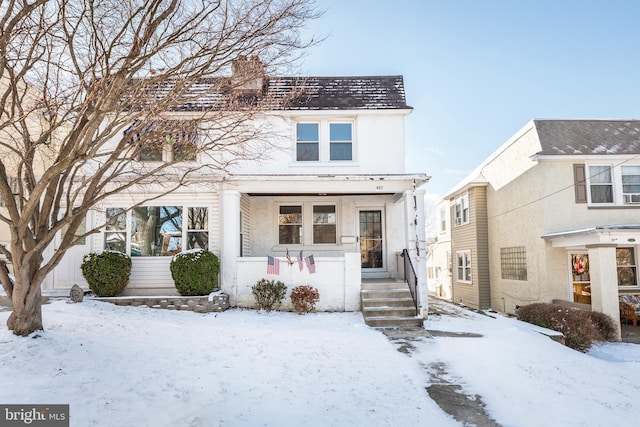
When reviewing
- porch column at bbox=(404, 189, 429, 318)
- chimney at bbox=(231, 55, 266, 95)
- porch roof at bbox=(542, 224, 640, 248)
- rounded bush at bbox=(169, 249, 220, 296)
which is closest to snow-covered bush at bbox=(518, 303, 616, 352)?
porch roof at bbox=(542, 224, 640, 248)

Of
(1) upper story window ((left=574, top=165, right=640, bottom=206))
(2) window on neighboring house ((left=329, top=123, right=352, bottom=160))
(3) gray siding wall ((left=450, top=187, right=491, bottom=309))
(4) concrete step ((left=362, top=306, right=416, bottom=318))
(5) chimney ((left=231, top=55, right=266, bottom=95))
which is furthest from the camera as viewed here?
(3) gray siding wall ((left=450, top=187, right=491, bottom=309))

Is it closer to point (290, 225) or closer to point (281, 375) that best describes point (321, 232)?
point (290, 225)

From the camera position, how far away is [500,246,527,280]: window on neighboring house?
50.8ft

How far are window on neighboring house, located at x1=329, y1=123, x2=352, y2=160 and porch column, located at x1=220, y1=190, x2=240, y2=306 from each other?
3404 mm

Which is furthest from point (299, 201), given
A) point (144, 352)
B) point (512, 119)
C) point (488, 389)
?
point (512, 119)

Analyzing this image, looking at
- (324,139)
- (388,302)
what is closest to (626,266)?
(388,302)

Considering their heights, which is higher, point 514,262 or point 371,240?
point 371,240

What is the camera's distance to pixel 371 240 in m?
13.8

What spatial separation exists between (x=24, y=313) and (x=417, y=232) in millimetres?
8840

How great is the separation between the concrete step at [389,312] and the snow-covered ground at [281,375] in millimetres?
1013

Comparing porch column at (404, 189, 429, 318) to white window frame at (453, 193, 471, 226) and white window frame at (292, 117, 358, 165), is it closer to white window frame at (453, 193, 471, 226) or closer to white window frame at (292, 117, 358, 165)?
white window frame at (292, 117, 358, 165)

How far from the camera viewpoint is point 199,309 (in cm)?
1050

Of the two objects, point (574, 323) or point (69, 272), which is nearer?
point (574, 323)

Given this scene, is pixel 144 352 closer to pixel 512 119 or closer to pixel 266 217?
pixel 266 217
